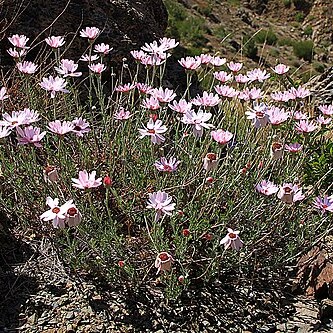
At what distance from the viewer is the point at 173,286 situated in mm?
2467

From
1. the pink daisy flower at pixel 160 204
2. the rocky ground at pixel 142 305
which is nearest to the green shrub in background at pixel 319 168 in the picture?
the rocky ground at pixel 142 305

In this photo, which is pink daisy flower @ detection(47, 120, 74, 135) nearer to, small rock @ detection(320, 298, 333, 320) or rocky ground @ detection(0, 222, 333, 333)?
rocky ground @ detection(0, 222, 333, 333)

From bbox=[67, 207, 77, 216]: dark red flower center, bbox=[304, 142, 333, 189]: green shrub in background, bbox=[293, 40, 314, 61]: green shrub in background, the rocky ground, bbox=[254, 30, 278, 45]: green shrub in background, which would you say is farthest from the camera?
bbox=[254, 30, 278, 45]: green shrub in background

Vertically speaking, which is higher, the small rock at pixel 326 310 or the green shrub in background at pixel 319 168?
the green shrub in background at pixel 319 168

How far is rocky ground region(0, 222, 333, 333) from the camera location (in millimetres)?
2510

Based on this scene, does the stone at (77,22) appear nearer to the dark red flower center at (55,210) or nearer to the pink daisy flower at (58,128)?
the pink daisy flower at (58,128)

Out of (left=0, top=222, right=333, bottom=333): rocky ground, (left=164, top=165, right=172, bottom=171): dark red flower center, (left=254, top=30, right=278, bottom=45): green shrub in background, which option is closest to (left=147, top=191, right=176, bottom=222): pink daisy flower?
(left=164, top=165, right=172, bottom=171): dark red flower center

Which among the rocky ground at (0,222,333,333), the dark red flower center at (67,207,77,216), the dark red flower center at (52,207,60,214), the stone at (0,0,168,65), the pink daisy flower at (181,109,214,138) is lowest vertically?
the rocky ground at (0,222,333,333)

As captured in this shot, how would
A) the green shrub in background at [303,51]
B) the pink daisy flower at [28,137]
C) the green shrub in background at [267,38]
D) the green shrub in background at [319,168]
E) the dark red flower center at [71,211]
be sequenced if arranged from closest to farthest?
the dark red flower center at [71,211] < the pink daisy flower at [28,137] < the green shrub in background at [319,168] < the green shrub in background at [303,51] < the green shrub in background at [267,38]

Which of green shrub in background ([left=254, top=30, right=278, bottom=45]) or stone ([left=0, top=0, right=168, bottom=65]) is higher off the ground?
stone ([left=0, top=0, right=168, bottom=65])

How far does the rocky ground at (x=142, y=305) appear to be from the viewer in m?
2.51

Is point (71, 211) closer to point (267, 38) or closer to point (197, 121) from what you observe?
point (197, 121)

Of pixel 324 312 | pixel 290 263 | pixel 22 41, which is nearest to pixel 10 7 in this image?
pixel 22 41

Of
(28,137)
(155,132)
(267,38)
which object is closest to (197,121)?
(155,132)
